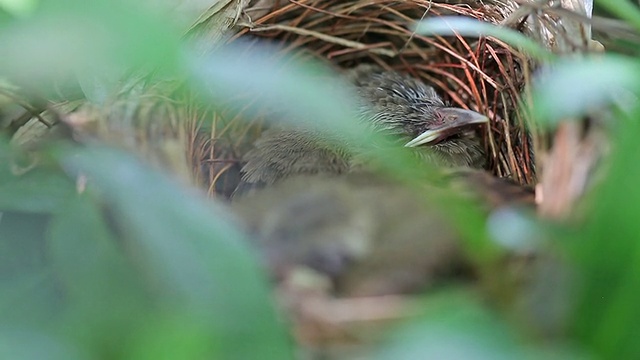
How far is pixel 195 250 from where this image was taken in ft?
1.32

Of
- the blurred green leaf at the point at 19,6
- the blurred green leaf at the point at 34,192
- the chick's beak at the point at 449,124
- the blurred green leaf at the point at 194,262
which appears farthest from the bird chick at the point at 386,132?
the blurred green leaf at the point at 19,6

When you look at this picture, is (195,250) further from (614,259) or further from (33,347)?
(614,259)

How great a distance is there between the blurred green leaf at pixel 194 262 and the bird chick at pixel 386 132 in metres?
0.81

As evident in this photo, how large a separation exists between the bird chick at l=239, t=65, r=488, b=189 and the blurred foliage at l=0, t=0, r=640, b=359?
0.80 meters

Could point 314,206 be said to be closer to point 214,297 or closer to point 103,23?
point 214,297

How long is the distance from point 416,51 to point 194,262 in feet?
4.25

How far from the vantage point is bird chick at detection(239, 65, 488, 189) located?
1344mm

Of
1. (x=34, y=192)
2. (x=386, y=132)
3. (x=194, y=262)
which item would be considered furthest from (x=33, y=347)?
(x=386, y=132)

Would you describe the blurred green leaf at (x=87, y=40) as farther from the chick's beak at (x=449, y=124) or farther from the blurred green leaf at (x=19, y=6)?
the chick's beak at (x=449, y=124)

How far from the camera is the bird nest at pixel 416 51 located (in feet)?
4.29

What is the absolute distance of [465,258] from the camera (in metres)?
0.53

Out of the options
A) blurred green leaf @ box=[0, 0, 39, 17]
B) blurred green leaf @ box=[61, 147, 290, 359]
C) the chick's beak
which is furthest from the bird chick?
blurred green leaf @ box=[0, 0, 39, 17]

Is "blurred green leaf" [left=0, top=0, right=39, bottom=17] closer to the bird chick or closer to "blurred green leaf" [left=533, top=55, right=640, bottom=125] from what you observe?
"blurred green leaf" [left=533, top=55, right=640, bottom=125]

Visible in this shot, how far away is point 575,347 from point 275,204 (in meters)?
0.39
